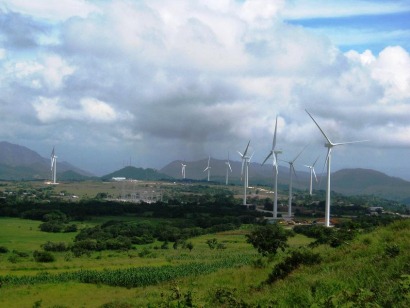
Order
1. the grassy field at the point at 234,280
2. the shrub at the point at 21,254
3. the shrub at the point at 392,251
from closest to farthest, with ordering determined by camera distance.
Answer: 1. the grassy field at the point at 234,280
2. the shrub at the point at 392,251
3. the shrub at the point at 21,254

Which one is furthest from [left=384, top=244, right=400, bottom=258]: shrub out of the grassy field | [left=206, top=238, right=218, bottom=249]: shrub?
[left=206, top=238, right=218, bottom=249]: shrub

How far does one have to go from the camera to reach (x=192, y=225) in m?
117

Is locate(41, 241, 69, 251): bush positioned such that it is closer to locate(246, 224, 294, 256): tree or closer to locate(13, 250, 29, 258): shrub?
locate(13, 250, 29, 258): shrub

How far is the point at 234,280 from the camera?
33.5 meters

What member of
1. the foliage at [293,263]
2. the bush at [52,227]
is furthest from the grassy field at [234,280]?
the bush at [52,227]

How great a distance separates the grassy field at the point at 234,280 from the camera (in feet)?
53.8

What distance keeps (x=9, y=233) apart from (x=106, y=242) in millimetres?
21912

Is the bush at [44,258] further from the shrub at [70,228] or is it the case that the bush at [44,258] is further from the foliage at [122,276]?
the shrub at [70,228]

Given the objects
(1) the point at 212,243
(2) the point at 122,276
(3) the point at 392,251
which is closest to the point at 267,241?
(2) the point at 122,276

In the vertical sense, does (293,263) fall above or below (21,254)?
above

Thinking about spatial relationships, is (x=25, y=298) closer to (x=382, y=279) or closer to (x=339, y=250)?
(x=339, y=250)

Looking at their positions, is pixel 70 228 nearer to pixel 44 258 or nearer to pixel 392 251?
pixel 44 258

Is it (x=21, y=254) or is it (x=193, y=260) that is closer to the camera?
(x=193, y=260)

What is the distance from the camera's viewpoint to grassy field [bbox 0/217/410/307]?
16.4m
